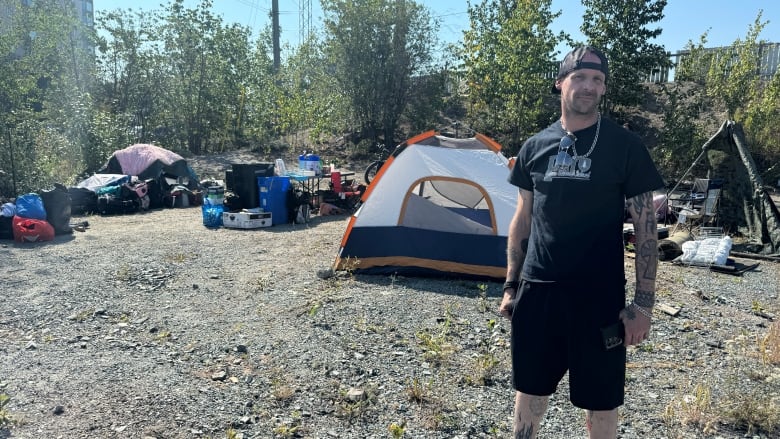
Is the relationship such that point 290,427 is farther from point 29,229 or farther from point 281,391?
point 29,229

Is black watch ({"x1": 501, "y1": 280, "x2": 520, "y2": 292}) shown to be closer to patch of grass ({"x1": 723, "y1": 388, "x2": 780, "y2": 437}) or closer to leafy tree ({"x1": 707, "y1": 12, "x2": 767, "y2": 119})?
patch of grass ({"x1": 723, "y1": 388, "x2": 780, "y2": 437})

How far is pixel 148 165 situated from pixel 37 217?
371 centimetres

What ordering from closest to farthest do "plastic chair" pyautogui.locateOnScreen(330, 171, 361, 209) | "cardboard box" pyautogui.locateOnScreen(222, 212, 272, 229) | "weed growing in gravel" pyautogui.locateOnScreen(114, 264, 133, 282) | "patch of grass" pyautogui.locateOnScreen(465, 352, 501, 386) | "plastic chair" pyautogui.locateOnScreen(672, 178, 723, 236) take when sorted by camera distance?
"patch of grass" pyautogui.locateOnScreen(465, 352, 501, 386) < "weed growing in gravel" pyautogui.locateOnScreen(114, 264, 133, 282) < "plastic chair" pyautogui.locateOnScreen(672, 178, 723, 236) < "cardboard box" pyautogui.locateOnScreen(222, 212, 272, 229) < "plastic chair" pyautogui.locateOnScreen(330, 171, 361, 209)

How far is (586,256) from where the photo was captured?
92.7 inches

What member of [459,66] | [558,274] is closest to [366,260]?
[558,274]

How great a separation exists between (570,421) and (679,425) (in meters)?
0.66

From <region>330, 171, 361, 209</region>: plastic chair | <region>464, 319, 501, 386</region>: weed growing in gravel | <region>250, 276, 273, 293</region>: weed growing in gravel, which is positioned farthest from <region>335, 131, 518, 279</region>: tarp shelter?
<region>330, 171, 361, 209</region>: plastic chair

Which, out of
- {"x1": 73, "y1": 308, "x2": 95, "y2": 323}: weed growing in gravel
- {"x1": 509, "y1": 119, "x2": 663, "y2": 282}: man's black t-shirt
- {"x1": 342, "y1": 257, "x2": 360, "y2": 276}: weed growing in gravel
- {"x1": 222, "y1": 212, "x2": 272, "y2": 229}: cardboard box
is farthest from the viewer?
{"x1": 222, "y1": 212, "x2": 272, "y2": 229}: cardboard box

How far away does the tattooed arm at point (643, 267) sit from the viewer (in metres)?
2.35

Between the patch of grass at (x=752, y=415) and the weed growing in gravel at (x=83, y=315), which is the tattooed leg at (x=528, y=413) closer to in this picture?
the patch of grass at (x=752, y=415)

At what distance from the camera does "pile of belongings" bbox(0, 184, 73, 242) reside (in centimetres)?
823

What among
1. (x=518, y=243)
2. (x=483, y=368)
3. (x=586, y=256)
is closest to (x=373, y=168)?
(x=483, y=368)

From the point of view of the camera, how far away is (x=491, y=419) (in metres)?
3.54

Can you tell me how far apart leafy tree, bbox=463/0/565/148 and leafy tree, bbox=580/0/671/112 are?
106 centimetres
